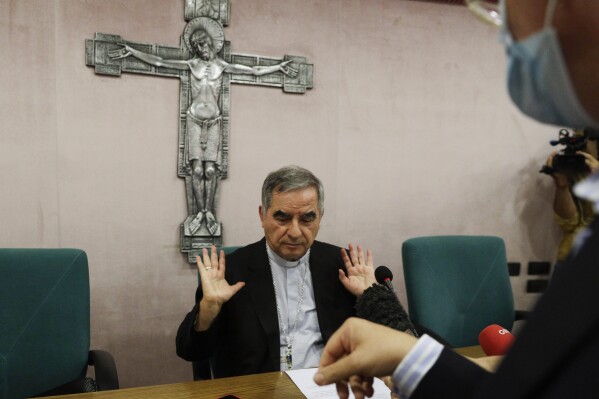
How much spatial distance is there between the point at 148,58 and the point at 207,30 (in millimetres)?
411

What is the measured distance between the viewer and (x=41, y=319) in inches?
81.8

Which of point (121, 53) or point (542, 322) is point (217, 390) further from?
point (121, 53)

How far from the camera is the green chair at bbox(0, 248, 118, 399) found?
2.03 meters

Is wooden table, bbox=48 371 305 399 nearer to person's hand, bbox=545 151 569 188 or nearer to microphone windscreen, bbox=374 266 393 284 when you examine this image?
microphone windscreen, bbox=374 266 393 284

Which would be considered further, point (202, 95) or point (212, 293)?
point (202, 95)

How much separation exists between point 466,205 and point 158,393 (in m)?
2.87

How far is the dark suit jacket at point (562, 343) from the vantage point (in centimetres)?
38

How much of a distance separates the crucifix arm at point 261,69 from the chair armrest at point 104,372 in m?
1.85

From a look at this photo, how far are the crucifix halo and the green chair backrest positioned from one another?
1534 mm

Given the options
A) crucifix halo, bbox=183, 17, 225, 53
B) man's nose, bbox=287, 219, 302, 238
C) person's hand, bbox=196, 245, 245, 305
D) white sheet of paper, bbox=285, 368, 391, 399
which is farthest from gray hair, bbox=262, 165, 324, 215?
crucifix halo, bbox=183, 17, 225, 53

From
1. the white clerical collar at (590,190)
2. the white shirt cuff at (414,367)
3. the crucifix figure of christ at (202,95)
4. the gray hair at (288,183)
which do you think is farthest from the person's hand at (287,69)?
the white clerical collar at (590,190)

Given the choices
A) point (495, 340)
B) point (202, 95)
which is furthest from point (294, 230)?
point (202, 95)

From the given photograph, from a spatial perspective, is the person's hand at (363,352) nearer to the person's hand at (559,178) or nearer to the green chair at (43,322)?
the green chair at (43,322)

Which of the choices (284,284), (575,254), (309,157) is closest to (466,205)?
(309,157)
